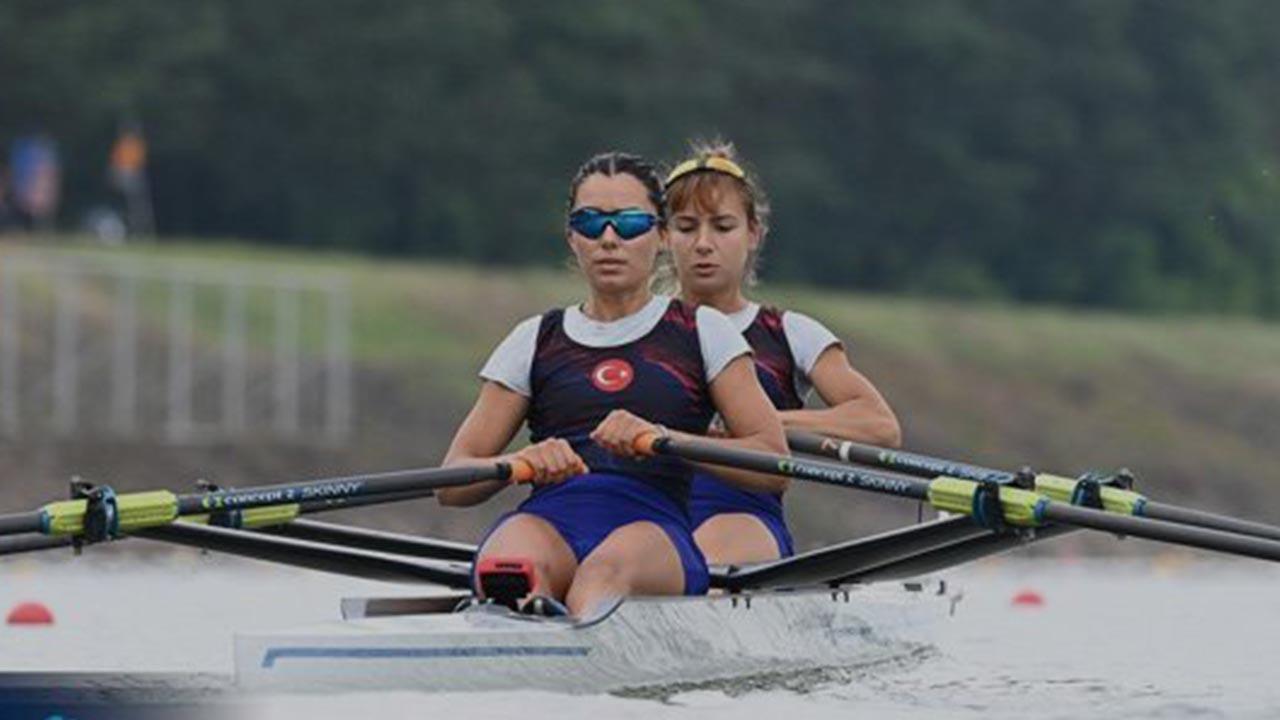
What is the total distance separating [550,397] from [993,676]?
6.54 ft

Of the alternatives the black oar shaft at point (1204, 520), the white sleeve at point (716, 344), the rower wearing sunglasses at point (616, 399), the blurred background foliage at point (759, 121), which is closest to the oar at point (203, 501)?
the rower wearing sunglasses at point (616, 399)

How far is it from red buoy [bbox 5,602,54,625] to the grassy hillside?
10158 millimetres

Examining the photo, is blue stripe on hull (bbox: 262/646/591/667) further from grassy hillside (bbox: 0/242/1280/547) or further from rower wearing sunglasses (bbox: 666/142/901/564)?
grassy hillside (bbox: 0/242/1280/547)

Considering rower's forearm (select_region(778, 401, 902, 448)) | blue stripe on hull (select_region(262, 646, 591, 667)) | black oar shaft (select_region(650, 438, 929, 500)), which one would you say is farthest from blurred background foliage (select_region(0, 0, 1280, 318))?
blue stripe on hull (select_region(262, 646, 591, 667))

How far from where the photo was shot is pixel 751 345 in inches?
484

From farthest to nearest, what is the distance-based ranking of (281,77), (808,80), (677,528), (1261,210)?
1. (1261,210)
2. (808,80)
3. (281,77)
4. (677,528)

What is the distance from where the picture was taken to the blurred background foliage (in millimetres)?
46688

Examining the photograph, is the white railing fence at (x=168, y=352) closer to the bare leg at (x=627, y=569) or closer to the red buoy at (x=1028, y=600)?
the red buoy at (x=1028, y=600)

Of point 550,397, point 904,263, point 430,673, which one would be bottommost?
point 430,673

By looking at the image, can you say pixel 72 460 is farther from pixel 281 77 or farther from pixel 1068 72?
pixel 1068 72

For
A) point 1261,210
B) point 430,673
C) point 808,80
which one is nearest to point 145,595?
point 430,673

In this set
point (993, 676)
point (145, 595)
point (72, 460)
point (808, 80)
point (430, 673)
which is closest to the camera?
point (430, 673)

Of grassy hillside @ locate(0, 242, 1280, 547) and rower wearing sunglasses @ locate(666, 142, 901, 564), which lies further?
grassy hillside @ locate(0, 242, 1280, 547)

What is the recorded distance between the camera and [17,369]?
27.5m
